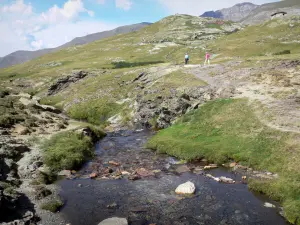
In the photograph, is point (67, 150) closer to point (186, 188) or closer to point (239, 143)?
point (186, 188)

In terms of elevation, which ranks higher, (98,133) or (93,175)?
(98,133)

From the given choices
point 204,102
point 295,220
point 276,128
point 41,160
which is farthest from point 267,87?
point 41,160

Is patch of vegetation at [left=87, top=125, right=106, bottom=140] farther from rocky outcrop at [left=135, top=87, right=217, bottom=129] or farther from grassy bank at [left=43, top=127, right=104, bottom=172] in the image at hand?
rocky outcrop at [left=135, top=87, right=217, bottom=129]

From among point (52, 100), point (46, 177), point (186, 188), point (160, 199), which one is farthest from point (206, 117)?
point (52, 100)

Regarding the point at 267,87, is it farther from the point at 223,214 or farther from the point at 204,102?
the point at 223,214

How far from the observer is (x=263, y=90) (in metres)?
47.9

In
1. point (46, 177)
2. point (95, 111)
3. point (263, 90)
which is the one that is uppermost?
point (263, 90)

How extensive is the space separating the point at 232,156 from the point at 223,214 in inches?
460

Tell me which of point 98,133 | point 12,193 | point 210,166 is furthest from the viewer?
point 98,133

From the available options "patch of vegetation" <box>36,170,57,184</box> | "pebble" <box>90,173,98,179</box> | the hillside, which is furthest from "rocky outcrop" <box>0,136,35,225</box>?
"pebble" <box>90,173,98,179</box>

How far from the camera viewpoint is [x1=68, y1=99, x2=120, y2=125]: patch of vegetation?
207 ft

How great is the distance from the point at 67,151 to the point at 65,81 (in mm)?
70711

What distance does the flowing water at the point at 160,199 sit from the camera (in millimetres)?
21984

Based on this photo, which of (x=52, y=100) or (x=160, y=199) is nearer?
(x=160, y=199)
